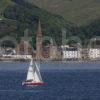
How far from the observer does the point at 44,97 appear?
68.2 m

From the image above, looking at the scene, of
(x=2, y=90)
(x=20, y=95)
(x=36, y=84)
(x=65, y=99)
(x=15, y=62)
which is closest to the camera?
(x=65, y=99)

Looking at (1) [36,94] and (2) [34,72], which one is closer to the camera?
(1) [36,94]

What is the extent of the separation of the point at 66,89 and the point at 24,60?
11945cm

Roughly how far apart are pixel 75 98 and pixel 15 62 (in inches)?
5142

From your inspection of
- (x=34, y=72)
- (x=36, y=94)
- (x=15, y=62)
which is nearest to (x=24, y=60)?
(x=15, y=62)

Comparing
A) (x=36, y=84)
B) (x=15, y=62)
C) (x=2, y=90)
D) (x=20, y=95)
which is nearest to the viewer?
(x=20, y=95)

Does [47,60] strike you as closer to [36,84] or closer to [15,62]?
[15,62]

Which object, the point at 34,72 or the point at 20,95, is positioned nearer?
the point at 20,95

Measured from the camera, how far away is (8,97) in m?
68.2

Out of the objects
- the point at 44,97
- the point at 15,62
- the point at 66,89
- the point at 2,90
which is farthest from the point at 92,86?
the point at 15,62

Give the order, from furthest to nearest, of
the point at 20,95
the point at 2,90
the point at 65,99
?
the point at 2,90 < the point at 20,95 < the point at 65,99

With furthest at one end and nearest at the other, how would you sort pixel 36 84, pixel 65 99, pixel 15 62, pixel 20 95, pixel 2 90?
pixel 15 62, pixel 36 84, pixel 2 90, pixel 20 95, pixel 65 99

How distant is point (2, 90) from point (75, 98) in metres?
13.2

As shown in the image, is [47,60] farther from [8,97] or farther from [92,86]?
[8,97]
